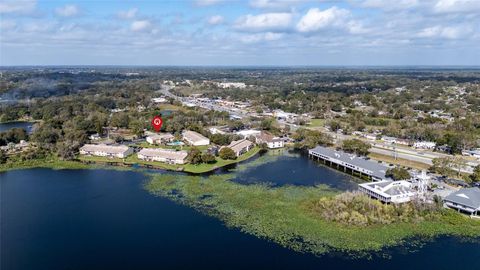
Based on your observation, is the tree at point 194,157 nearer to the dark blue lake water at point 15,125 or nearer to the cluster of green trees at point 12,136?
the cluster of green trees at point 12,136

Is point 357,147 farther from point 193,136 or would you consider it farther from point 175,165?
point 193,136

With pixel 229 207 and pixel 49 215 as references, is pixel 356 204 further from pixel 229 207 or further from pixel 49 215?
pixel 49 215

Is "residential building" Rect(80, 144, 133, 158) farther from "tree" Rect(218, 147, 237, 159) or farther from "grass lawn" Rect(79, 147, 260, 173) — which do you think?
"tree" Rect(218, 147, 237, 159)

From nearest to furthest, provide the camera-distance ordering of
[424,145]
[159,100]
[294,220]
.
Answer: [294,220]
[424,145]
[159,100]

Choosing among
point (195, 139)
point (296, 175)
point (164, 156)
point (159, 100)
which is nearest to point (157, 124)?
point (195, 139)

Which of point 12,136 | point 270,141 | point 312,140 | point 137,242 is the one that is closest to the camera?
point 137,242

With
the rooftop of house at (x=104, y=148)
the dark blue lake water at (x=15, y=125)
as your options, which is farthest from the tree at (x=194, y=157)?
the dark blue lake water at (x=15, y=125)
